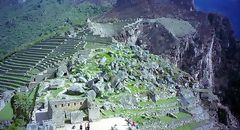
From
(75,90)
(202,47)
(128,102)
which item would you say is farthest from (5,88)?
(202,47)

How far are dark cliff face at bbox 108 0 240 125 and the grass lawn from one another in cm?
2885

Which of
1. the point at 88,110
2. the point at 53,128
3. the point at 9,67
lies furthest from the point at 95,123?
the point at 9,67

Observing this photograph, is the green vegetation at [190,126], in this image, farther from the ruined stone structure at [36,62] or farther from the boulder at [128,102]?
the ruined stone structure at [36,62]

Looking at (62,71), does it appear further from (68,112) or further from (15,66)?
(68,112)

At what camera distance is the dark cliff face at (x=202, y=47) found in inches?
3260

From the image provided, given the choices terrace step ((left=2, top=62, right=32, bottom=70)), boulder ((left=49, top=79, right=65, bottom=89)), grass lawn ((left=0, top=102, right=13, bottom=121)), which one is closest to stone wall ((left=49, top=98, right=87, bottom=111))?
boulder ((left=49, top=79, right=65, bottom=89))

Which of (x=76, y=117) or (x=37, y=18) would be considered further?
(x=37, y=18)

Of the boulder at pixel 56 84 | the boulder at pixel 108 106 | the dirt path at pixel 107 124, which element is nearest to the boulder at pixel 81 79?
the boulder at pixel 56 84

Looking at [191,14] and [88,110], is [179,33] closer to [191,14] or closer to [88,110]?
[191,14]

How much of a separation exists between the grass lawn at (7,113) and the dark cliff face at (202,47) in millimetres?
28853

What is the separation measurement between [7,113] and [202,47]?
43944 millimetres

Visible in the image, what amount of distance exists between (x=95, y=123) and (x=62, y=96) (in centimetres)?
654

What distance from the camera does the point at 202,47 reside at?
8875 cm

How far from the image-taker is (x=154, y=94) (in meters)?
53.4
